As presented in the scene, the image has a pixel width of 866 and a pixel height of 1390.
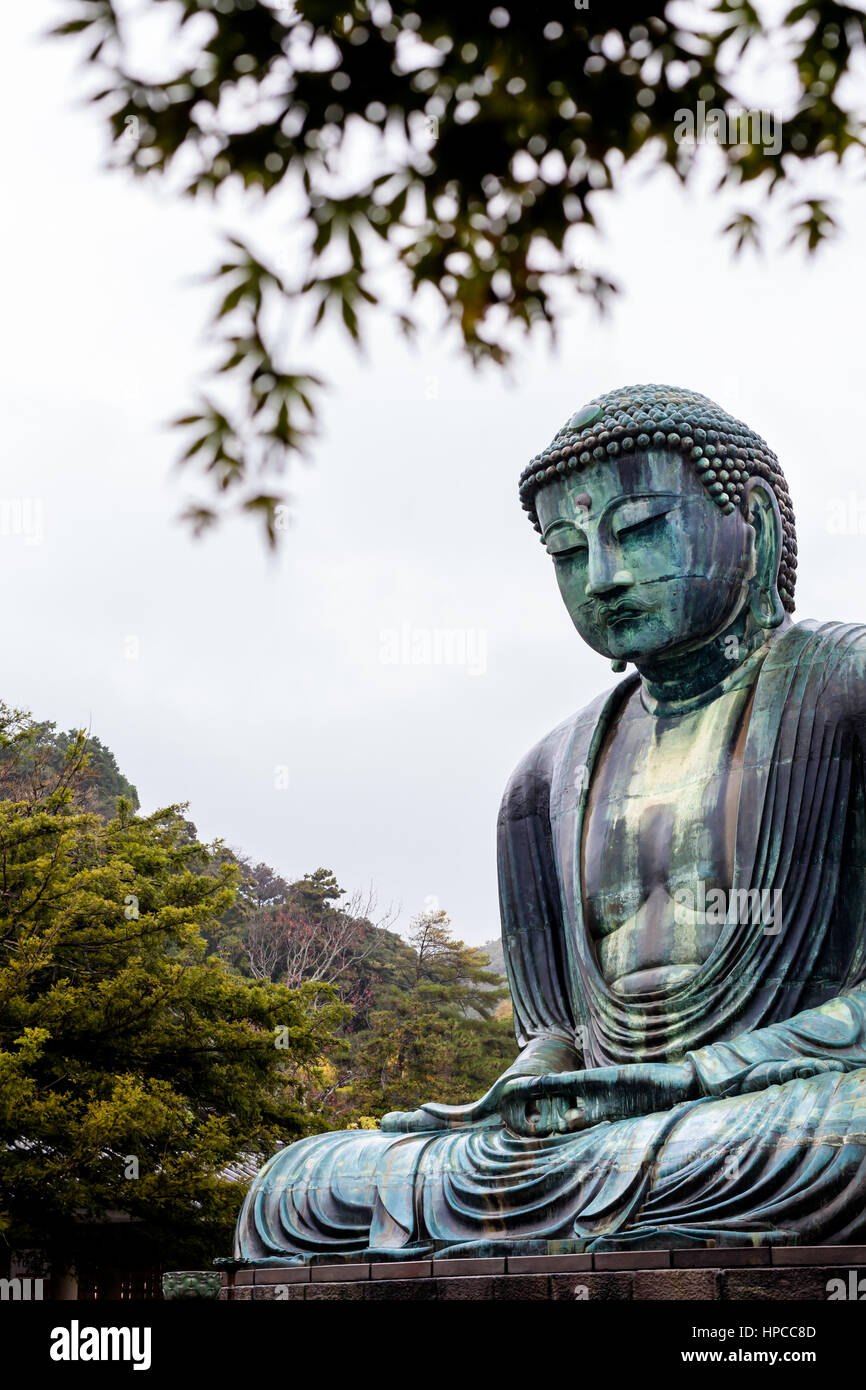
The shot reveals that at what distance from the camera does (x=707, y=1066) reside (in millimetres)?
6434

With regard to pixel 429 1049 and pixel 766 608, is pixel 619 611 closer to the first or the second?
pixel 766 608

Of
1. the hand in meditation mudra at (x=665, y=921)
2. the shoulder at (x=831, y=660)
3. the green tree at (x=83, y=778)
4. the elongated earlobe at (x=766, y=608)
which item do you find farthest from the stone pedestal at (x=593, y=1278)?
the green tree at (x=83, y=778)

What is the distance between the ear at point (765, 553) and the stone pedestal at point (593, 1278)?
10.1 feet

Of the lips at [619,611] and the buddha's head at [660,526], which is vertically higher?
the buddha's head at [660,526]

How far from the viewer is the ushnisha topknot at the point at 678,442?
25.0ft

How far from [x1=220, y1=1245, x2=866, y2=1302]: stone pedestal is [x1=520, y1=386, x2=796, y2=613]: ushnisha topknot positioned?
340cm

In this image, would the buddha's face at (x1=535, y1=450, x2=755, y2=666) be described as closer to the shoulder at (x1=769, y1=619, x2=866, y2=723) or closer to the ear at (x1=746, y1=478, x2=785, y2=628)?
the ear at (x1=746, y1=478, x2=785, y2=628)

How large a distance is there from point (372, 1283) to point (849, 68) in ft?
15.0

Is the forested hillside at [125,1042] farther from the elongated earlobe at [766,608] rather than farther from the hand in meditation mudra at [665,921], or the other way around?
the elongated earlobe at [766,608]

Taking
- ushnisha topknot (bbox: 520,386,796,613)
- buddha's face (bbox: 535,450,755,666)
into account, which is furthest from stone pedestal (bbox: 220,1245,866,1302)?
ushnisha topknot (bbox: 520,386,796,613)

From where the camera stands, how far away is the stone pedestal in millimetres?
5309

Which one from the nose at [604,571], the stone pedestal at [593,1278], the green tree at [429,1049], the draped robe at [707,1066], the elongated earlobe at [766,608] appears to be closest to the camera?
the stone pedestal at [593,1278]
